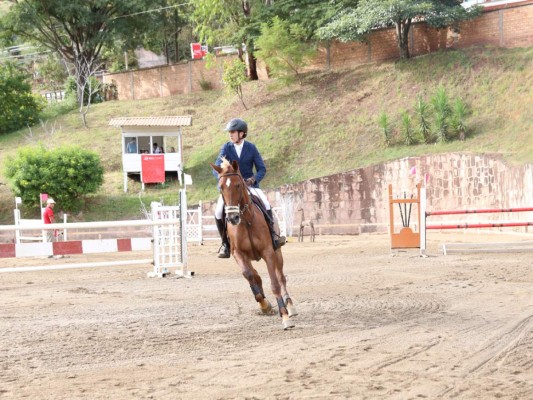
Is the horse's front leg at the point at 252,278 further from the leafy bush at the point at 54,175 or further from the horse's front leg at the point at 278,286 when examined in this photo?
the leafy bush at the point at 54,175

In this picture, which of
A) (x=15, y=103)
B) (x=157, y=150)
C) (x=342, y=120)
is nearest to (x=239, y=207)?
(x=342, y=120)

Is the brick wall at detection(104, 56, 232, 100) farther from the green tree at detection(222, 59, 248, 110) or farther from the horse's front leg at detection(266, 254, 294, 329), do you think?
the horse's front leg at detection(266, 254, 294, 329)

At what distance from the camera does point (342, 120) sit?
4319 centimetres

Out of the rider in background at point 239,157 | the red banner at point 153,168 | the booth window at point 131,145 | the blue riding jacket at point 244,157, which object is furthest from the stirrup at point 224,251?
the booth window at point 131,145

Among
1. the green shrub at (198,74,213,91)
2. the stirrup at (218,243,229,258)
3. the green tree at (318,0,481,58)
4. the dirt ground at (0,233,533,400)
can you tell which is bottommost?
the dirt ground at (0,233,533,400)

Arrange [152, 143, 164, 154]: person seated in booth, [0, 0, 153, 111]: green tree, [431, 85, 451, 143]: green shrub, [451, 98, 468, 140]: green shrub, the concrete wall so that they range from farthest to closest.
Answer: [0, 0, 153, 111]: green tree, [152, 143, 164, 154]: person seated in booth, [431, 85, 451, 143]: green shrub, [451, 98, 468, 140]: green shrub, the concrete wall

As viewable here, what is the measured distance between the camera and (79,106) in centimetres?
5994

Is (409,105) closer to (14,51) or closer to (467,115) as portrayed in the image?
(467,115)

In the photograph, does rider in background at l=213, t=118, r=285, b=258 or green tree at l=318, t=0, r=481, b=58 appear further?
green tree at l=318, t=0, r=481, b=58

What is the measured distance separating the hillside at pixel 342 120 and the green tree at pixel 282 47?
4.22 feet

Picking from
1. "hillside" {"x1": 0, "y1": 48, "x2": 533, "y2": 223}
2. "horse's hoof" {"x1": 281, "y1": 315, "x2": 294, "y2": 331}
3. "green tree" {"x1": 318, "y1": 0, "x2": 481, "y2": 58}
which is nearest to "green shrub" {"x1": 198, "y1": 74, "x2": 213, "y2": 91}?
"hillside" {"x1": 0, "y1": 48, "x2": 533, "y2": 223}

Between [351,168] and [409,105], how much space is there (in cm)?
586

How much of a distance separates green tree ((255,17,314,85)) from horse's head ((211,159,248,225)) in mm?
38054

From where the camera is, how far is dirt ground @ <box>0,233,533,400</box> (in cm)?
626
